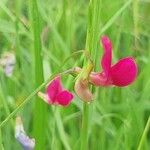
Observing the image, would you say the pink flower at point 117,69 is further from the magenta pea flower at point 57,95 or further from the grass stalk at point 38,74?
the grass stalk at point 38,74

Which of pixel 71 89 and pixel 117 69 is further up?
pixel 117 69

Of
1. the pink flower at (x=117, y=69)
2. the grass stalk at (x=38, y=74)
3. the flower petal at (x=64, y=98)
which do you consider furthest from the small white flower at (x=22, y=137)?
the pink flower at (x=117, y=69)

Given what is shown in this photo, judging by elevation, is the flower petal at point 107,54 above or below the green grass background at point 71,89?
above

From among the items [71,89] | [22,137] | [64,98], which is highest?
[64,98]

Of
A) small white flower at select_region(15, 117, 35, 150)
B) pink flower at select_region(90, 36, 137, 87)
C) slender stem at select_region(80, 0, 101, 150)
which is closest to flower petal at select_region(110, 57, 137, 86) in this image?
pink flower at select_region(90, 36, 137, 87)

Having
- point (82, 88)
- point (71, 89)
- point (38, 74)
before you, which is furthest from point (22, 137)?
point (71, 89)

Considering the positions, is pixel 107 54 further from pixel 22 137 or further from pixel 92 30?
pixel 22 137

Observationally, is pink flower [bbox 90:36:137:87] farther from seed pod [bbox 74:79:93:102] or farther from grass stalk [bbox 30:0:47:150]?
grass stalk [bbox 30:0:47:150]

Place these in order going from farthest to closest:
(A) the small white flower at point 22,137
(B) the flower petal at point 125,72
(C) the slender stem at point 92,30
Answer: (A) the small white flower at point 22,137 → (C) the slender stem at point 92,30 → (B) the flower petal at point 125,72

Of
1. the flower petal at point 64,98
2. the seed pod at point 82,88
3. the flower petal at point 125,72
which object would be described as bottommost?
the flower petal at point 64,98
